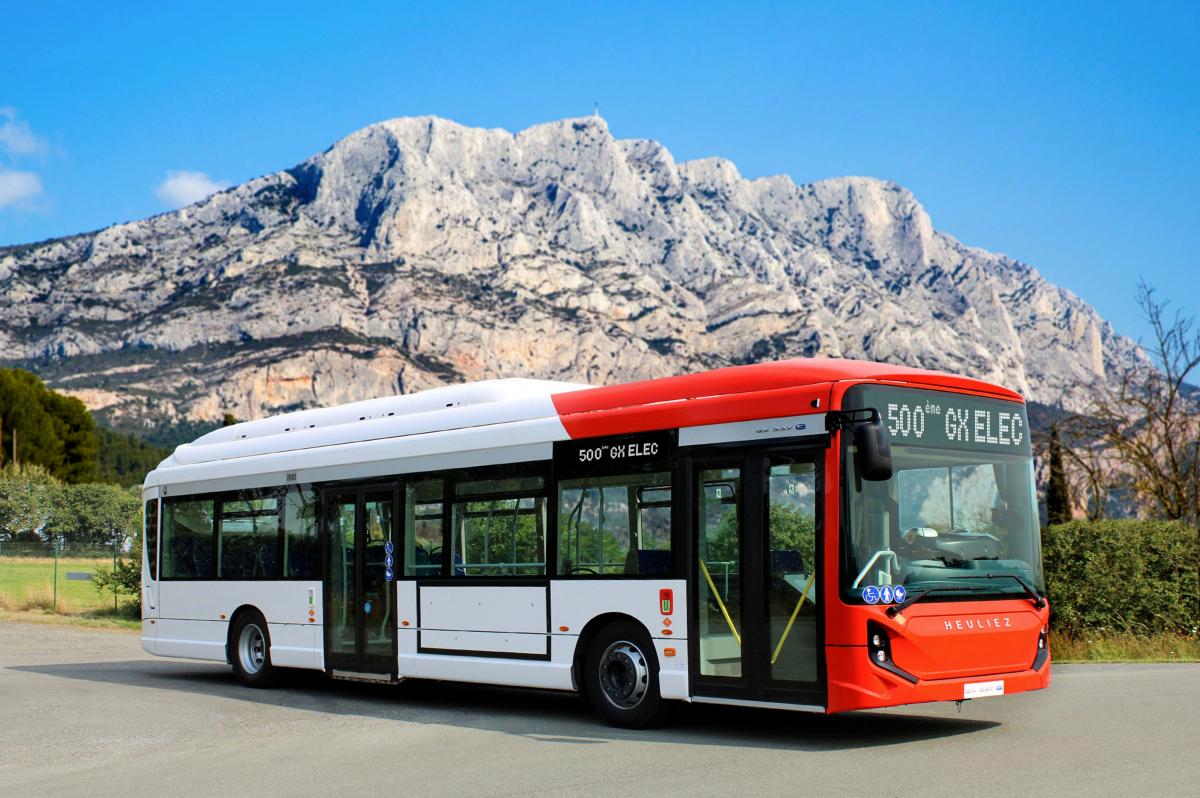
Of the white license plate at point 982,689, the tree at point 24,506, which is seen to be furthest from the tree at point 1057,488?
the tree at point 24,506

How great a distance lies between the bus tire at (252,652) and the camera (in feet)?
50.2

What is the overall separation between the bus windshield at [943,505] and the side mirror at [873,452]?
352mm

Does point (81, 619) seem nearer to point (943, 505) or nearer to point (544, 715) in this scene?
point (544, 715)

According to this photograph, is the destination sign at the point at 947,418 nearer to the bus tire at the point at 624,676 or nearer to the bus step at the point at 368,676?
the bus tire at the point at 624,676

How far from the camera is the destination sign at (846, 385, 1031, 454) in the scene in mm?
9719

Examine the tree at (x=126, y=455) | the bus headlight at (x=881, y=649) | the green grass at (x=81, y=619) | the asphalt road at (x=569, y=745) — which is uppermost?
the tree at (x=126, y=455)

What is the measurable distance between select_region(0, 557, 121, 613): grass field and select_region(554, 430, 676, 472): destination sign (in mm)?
21234

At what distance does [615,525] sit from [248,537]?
6.50 metres

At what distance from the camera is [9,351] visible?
136 meters

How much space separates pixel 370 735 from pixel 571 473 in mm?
2897

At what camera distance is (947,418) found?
33.1 feet

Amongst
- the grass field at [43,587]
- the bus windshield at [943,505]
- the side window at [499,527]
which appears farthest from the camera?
the grass field at [43,587]

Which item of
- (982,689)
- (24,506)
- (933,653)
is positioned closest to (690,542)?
(933,653)

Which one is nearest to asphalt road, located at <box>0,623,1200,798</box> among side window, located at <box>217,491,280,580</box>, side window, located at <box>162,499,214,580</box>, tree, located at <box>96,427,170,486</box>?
side window, located at <box>217,491,280,580</box>
